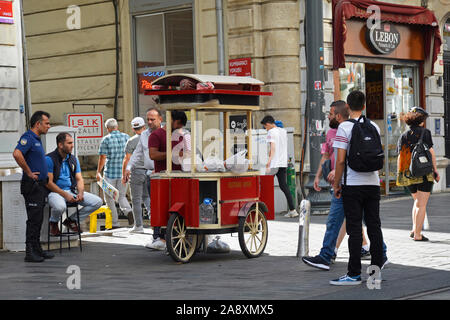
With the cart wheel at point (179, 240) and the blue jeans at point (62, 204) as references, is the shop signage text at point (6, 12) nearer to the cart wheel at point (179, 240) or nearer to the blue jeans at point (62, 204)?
the blue jeans at point (62, 204)

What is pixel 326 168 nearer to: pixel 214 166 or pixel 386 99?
pixel 214 166

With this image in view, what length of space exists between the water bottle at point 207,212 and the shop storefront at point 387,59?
7.77m

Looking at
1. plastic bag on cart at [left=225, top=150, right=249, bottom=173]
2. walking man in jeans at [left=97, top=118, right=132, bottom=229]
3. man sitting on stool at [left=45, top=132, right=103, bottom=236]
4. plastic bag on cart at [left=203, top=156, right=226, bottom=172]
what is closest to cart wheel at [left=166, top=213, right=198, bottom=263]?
plastic bag on cart at [left=203, top=156, right=226, bottom=172]

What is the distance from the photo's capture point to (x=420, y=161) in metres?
11.2

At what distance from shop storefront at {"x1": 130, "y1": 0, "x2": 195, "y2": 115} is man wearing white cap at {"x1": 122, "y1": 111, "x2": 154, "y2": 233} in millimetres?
4975

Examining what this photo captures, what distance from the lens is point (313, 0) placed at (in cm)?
1466

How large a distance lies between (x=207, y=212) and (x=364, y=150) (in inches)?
105

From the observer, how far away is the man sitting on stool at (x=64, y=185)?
10.7 meters

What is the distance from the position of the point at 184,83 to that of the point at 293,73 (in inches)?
273

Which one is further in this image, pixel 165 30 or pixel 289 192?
pixel 165 30

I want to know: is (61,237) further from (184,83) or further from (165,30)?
(165,30)

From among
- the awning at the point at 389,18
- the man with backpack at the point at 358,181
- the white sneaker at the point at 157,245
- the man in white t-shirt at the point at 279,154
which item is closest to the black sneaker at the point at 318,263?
the man with backpack at the point at 358,181

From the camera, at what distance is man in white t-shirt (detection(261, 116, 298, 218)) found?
49.1ft
